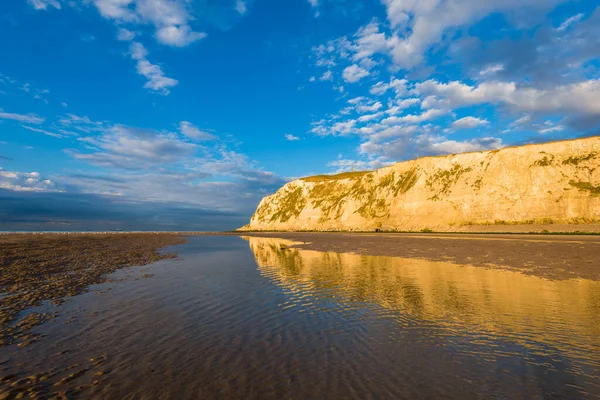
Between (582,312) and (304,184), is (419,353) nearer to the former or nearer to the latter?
(582,312)

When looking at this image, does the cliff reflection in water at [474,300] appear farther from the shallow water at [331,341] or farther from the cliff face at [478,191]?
the cliff face at [478,191]

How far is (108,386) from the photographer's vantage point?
19.9 ft

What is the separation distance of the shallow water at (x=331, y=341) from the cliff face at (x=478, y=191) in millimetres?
50095

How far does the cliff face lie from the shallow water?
50095 mm

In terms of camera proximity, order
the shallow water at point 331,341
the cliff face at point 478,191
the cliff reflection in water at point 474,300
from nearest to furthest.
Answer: the shallow water at point 331,341 < the cliff reflection in water at point 474,300 < the cliff face at point 478,191

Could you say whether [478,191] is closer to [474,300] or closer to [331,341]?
[474,300]

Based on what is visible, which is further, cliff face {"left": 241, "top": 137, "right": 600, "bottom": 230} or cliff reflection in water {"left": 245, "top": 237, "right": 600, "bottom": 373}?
cliff face {"left": 241, "top": 137, "right": 600, "bottom": 230}

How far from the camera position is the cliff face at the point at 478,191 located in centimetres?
5350

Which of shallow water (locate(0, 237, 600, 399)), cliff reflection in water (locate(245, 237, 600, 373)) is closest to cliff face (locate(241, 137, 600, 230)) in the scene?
cliff reflection in water (locate(245, 237, 600, 373))

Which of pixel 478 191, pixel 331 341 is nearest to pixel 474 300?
pixel 331 341

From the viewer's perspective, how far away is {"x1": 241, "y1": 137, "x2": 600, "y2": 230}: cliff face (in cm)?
5350

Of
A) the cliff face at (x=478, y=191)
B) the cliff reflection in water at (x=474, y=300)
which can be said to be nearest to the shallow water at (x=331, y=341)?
the cliff reflection in water at (x=474, y=300)

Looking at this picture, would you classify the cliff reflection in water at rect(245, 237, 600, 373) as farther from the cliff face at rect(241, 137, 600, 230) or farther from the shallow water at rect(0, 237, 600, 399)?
the cliff face at rect(241, 137, 600, 230)

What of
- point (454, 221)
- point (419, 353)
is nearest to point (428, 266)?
point (419, 353)
